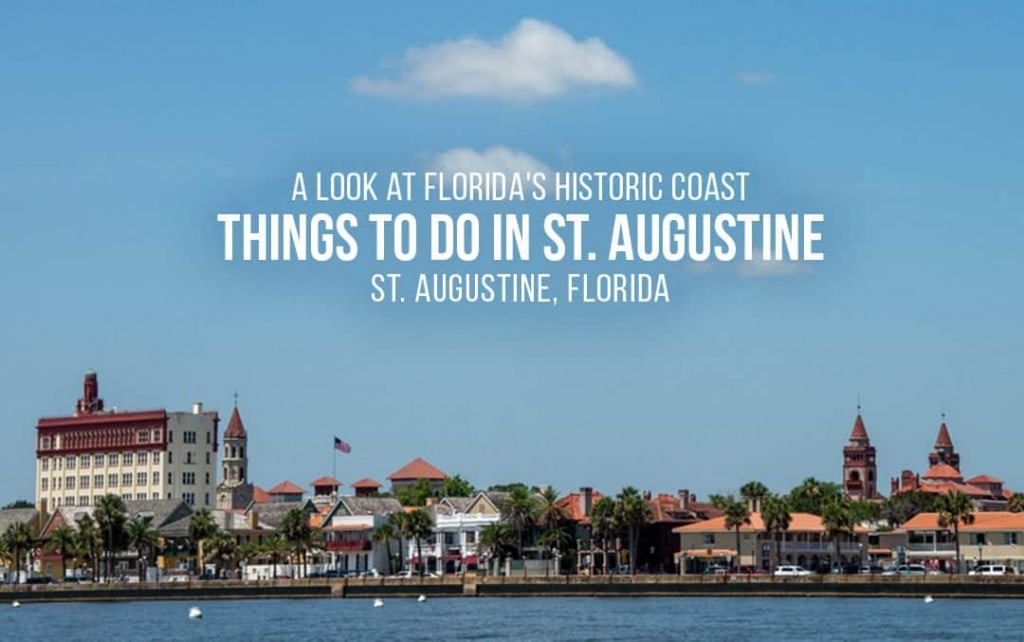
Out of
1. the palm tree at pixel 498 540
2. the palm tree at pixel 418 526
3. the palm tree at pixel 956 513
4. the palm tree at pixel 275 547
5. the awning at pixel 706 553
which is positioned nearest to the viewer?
the palm tree at pixel 956 513

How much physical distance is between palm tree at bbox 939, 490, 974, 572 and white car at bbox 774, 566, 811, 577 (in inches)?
511

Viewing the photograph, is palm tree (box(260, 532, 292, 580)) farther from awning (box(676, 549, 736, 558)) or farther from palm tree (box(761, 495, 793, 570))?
palm tree (box(761, 495, 793, 570))

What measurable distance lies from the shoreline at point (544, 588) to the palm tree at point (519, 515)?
18.4m

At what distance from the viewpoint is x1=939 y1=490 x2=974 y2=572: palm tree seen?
174875 mm

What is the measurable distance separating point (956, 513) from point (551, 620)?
2442 inches

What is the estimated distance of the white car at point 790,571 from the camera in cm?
15924

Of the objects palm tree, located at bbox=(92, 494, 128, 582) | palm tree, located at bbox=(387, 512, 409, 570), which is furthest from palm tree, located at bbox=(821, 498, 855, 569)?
palm tree, located at bbox=(92, 494, 128, 582)

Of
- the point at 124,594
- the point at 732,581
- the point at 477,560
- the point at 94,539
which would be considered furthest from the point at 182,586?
the point at 732,581

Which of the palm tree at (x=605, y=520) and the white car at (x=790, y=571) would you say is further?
the palm tree at (x=605, y=520)

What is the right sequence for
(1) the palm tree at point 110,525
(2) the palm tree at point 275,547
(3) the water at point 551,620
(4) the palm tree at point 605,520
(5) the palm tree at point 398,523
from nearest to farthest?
(3) the water at point 551,620 < (4) the palm tree at point 605,520 < (2) the palm tree at point 275,547 < (5) the palm tree at point 398,523 < (1) the palm tree at point 110,525

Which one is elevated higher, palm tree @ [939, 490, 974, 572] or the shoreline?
palm tree @ [939, 490, 974, 572]

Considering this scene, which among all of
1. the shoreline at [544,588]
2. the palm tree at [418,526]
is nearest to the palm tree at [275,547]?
the palm tree at [418,526]

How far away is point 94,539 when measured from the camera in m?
193

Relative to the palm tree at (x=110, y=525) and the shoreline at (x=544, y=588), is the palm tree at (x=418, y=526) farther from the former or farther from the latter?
the palm tree at (x=110, y=525)
